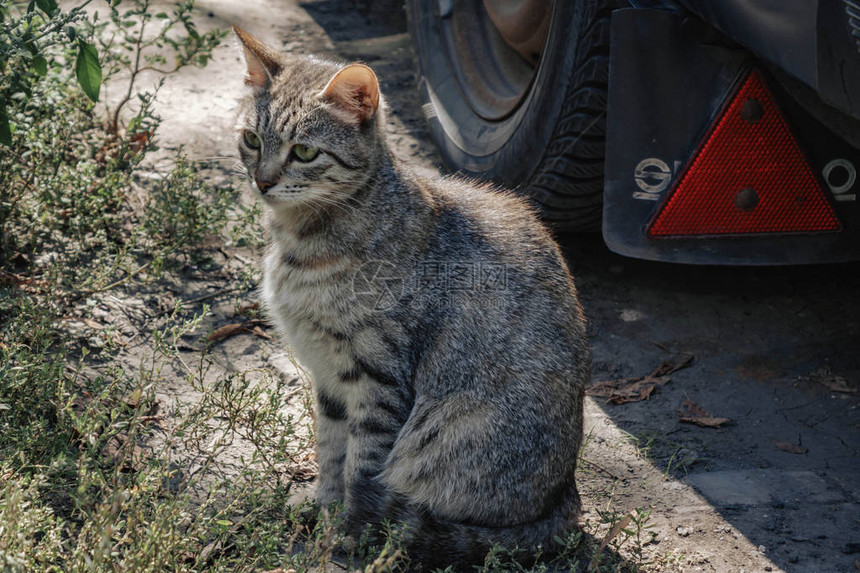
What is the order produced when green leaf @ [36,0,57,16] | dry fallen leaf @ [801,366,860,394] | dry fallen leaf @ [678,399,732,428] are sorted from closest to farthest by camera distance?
1. green leaf @ [36,0,57,16]
2. dry fallen leaf @ [678,399,732,428]
3. dry fallen leaf @ [801,366,860,394]

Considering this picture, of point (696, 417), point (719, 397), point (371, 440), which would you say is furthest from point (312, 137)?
point (719, 397)

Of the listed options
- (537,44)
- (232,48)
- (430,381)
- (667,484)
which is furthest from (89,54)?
(232,48)

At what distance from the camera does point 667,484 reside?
332 cm

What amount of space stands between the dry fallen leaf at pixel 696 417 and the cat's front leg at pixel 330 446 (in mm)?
1466

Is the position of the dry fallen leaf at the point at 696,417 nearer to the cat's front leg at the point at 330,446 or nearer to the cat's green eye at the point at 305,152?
the cat's front leg at the point at 330,446

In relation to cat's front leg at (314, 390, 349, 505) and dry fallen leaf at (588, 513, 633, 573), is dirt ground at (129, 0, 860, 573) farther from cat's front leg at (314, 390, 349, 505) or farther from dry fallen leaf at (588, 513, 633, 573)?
cat's front leg at (314, 390, 349, 505)

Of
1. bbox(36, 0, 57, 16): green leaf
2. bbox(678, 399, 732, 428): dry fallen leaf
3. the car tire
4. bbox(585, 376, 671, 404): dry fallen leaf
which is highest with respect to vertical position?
bbox(36, 0, 57, 16): green leaf

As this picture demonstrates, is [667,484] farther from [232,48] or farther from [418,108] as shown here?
[232,48]

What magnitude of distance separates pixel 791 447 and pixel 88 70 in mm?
3001

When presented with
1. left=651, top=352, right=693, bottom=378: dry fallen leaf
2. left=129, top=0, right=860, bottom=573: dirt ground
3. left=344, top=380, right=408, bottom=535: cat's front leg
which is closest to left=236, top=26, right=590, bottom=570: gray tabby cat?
left=344, top=380, right=408, bottom=535: cat's front leg

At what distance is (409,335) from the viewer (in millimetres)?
2996

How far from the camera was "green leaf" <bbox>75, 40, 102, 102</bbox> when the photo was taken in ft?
9.89

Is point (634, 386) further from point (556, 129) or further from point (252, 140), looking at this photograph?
point (252, 140)

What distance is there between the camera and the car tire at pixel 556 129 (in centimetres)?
353
